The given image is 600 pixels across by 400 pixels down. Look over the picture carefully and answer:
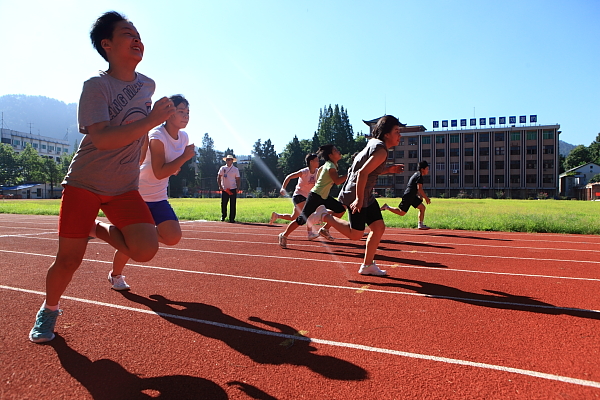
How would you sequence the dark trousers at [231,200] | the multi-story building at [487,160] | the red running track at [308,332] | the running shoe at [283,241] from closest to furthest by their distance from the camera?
the red running track at [308,332], the running shoe at [283,241], the dark trousers at [231,200], the multi-story building at [487,160]

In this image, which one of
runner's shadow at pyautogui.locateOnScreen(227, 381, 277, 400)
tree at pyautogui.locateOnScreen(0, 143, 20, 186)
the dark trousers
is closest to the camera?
runner's shadow at pyautogui.locateOnScreen(227, 381, 277, 400)

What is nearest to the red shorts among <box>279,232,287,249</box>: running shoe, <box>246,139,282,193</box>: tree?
<box>279,232,287,249</box>: running shoe

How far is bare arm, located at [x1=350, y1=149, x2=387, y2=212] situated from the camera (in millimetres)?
4590

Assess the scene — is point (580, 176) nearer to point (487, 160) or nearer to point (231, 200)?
point (487, 160)

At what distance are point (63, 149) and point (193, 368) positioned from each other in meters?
149

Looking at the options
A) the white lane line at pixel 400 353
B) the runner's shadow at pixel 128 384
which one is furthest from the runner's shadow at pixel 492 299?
the runner's shadow at pixel 128 384

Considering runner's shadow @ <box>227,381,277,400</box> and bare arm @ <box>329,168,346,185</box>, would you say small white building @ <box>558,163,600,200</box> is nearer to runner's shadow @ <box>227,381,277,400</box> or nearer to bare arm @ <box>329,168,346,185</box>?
bare arm @ <box>329,168,346,185</box>

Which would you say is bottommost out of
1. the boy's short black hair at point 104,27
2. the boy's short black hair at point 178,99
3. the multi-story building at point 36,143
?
the boy's short black hair at point 178,99

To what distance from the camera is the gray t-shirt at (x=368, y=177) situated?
4.73 m

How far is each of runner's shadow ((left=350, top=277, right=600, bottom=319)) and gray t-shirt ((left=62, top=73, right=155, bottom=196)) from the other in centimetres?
287

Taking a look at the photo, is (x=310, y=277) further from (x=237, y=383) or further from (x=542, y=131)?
(x=542, y=131)

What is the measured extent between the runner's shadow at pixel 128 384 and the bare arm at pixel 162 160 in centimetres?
170

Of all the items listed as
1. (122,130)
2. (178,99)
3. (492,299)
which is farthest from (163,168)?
(492,299)

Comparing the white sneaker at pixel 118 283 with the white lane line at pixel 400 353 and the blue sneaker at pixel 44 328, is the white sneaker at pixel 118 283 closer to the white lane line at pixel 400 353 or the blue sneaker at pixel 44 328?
the white lane line at pixel 400 353
